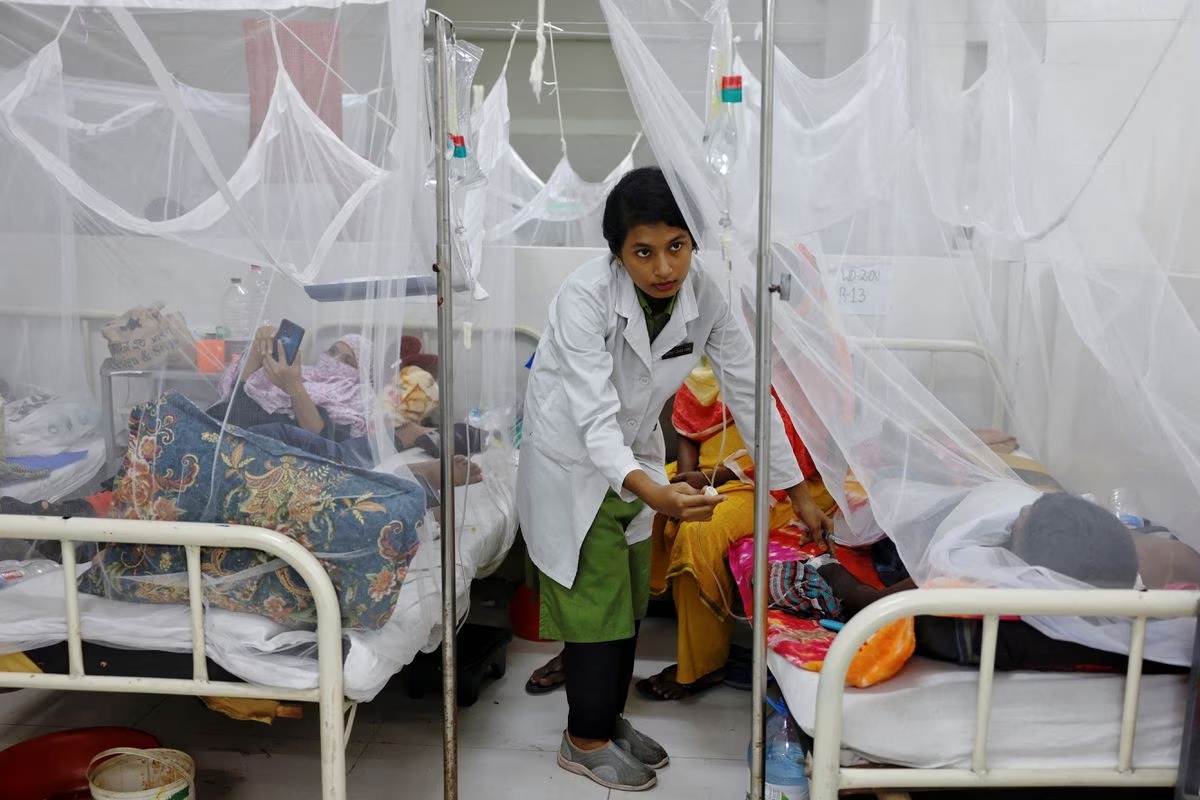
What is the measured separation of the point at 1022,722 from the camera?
176cm

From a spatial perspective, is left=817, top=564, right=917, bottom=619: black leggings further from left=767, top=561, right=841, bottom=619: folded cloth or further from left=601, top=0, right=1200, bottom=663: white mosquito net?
left=601, top=0, right=1200, bottom=663: white mosquito net

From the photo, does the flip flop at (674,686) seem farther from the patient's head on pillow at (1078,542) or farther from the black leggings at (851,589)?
the patient's head on pillow at (1078,542)

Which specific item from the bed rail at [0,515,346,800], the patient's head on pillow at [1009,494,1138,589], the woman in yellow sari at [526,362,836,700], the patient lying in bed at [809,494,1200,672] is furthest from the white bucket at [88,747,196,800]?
the patient's head on pillow at [1009,494,1138,589]

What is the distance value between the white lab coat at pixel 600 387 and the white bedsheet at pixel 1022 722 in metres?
0.70

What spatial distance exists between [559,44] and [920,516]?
4.61 meters

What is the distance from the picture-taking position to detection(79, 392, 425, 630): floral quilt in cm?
192

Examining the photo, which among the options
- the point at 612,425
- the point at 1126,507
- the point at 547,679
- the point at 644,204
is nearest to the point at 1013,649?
the point at 1126,507

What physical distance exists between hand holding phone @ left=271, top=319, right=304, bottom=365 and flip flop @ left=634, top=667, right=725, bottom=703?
1450 mm

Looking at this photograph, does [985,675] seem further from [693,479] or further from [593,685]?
[693,479]

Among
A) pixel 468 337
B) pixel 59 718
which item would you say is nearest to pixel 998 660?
pixel 468 337

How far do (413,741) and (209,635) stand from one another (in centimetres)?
88

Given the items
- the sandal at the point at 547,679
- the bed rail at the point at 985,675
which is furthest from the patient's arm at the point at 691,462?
the bed rail at the point at 985,675

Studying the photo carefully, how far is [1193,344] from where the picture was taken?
70.9 inches

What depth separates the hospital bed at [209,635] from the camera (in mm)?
1795
